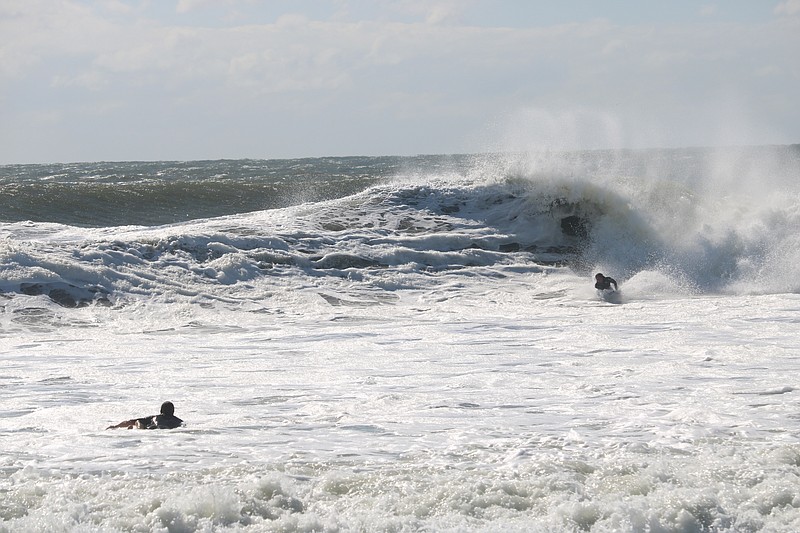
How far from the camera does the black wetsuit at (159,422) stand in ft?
21.8

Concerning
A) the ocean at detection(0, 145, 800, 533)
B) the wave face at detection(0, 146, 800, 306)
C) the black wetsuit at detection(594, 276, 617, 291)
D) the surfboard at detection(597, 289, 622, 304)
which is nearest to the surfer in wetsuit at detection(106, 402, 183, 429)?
the ocean at detection(0, 145, 800, 533)

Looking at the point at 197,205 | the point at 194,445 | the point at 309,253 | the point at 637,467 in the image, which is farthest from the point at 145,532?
the point at 197,205

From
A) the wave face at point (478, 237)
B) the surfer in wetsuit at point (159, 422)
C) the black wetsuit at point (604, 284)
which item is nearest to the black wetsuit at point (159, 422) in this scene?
the surfer in wetsuit at point (159, 422)

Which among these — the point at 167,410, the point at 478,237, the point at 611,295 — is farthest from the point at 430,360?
the point at 478,237

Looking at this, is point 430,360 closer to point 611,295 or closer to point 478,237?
point 611,295

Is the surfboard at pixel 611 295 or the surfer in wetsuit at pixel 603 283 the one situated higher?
the surfer in wetsuit at pixel 603 283

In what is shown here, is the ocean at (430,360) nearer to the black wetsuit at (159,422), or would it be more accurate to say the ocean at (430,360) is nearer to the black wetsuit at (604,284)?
the black wetsuit at (159,422)

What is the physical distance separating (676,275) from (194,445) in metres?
10.2

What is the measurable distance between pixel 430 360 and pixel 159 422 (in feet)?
10.7

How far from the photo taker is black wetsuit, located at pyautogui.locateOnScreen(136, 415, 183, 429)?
6641mm

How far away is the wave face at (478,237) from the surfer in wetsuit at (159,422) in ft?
19.6

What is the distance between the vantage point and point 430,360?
30.1ft

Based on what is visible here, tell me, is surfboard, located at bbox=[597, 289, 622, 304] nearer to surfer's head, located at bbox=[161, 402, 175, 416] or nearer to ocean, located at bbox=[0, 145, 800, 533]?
ocean, located at bbox=[0, 145, 800, 533]

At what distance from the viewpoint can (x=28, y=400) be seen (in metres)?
7.55
